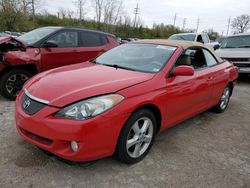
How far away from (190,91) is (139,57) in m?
0.90

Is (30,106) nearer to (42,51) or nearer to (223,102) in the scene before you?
(42,51)

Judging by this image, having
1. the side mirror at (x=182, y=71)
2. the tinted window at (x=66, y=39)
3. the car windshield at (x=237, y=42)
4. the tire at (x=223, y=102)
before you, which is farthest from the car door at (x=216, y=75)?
the car windshield at (x=237, y=42)

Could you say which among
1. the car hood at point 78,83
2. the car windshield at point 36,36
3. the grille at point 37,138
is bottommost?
the grille at point 37,138

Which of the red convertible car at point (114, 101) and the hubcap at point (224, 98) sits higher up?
the red convertible car at point (114, 101)

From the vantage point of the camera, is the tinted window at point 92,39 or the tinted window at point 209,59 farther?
the tinted window at point 92,39

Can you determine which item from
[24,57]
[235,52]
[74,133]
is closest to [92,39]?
[24,57]

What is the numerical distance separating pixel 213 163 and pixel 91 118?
171 centimetres

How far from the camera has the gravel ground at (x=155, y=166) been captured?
2613mm

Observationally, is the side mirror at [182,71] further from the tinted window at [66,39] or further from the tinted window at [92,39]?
the tinted window at [92,39]

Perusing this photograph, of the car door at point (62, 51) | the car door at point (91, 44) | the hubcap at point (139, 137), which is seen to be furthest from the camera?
the car door at point (91, 44)

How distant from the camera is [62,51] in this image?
5875mm

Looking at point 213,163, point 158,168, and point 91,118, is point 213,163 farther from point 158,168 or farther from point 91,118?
point 91,118

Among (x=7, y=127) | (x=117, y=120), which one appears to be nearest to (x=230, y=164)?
(x=117, y=120)

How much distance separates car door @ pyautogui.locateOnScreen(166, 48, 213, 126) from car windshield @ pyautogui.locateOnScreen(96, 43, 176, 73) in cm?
24
